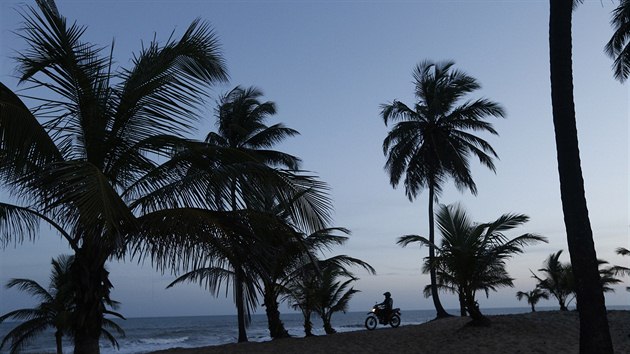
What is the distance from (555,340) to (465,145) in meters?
13.4

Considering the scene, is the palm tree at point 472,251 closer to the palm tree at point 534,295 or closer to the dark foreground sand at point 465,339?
the dark foreground sand at point 465,339

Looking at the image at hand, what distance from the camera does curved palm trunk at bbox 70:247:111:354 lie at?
7.59 m

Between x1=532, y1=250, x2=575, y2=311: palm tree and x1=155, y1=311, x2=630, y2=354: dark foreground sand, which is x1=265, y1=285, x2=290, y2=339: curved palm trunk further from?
x1=532, y1=250, x2=575, y2=311: palm tree

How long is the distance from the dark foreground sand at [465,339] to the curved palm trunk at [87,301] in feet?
30.2

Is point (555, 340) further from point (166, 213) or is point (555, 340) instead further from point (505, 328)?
point (166, 213)

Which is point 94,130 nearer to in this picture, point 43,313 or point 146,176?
point 146,176

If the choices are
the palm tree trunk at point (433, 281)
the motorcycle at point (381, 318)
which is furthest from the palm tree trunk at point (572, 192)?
the palm tree trunk at point (433, 281)

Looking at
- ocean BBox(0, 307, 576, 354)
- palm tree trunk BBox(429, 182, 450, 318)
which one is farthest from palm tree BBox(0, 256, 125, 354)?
palm tree trunk BBox(429, 182, 450, 318)

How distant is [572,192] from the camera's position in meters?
8.16

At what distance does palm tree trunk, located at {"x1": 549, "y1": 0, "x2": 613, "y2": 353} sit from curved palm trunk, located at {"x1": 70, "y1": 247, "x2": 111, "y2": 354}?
667cm

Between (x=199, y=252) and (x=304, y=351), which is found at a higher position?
(x=199, y=252)

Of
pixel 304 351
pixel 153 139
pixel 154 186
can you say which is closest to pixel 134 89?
pixel 153 139

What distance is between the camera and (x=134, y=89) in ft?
26.2

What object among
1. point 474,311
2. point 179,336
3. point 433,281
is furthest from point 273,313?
point 179,336
